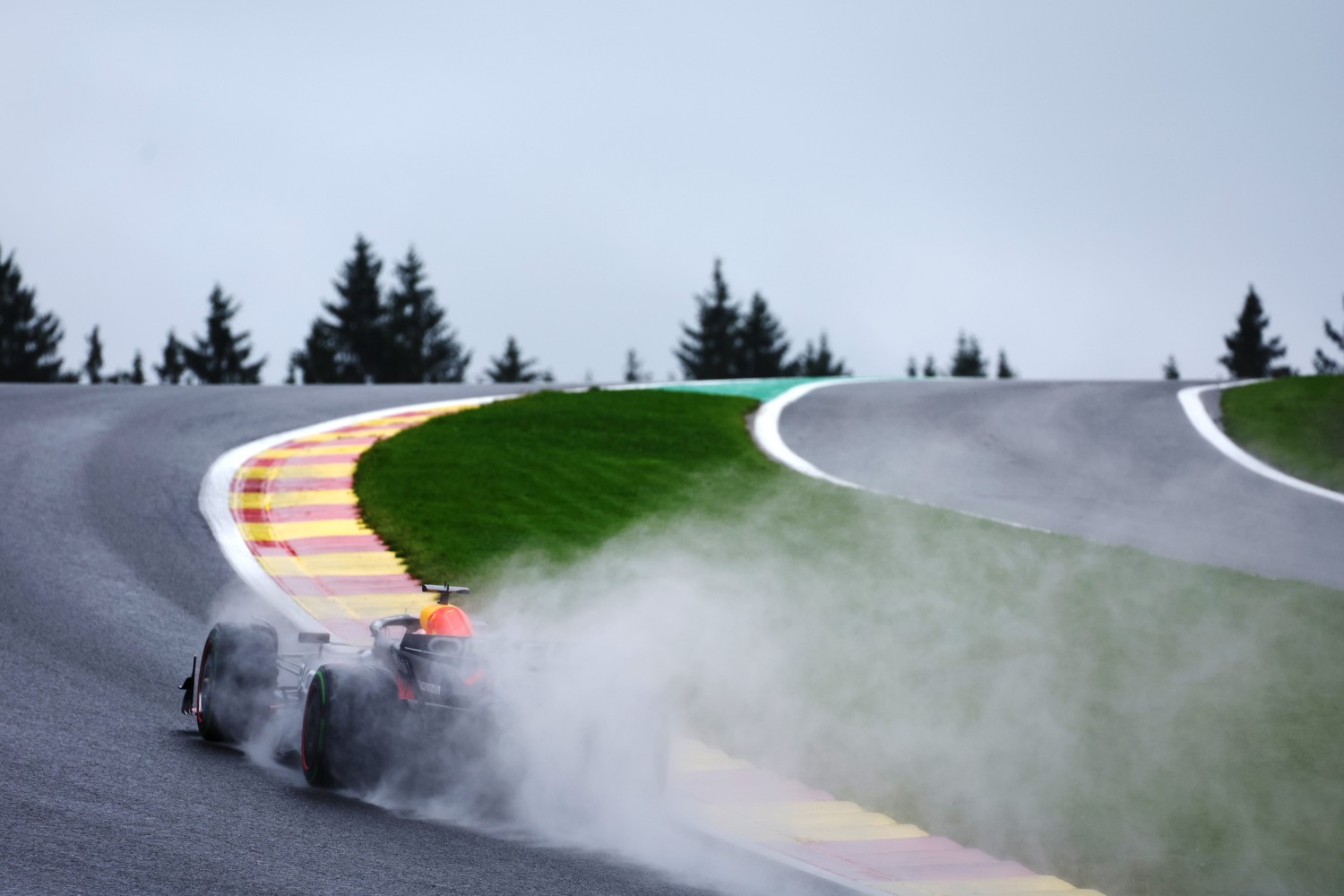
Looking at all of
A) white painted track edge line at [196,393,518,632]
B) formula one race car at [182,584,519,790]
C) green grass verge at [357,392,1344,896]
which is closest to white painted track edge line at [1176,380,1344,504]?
green grass verge at [357,392,1344,896]

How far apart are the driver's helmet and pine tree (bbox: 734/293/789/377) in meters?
72.8

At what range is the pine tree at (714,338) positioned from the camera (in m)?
79.9

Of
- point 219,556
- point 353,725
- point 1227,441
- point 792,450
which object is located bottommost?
point 353,725

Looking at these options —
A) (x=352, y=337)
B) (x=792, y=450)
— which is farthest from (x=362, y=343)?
(x=792, y=450)

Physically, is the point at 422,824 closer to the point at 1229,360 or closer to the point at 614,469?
the point at 614,469

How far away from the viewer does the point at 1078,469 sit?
1692cm

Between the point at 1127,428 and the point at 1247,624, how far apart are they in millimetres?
11098

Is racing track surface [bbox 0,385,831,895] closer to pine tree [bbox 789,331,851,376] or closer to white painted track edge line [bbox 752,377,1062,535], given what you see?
white painted track edge line [bbox 752,377,1062,535]

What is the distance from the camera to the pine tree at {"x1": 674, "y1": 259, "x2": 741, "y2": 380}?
79938 mm

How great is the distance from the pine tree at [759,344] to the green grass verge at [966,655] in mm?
64457

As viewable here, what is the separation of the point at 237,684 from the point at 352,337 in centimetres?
6870

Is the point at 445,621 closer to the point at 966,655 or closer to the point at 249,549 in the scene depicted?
the point at 966,655

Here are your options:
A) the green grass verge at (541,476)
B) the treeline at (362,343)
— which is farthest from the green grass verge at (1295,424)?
the treeline at (362,343)

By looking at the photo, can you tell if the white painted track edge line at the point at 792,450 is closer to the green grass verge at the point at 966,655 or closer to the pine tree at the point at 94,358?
the green grass verge at the point at 966,655
